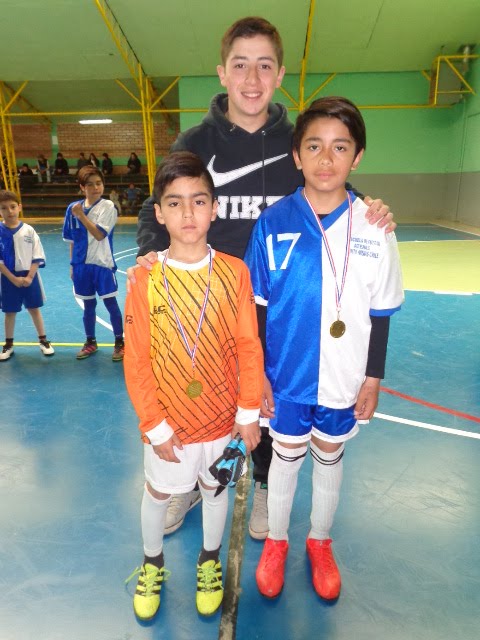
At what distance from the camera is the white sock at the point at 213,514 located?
5.49 ft

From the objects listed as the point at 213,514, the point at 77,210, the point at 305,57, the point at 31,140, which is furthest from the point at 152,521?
the point at 31,140

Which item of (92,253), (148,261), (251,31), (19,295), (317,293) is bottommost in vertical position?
(19,295)

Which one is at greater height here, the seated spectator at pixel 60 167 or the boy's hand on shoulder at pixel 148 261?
the seated spectator at pixel 60 167

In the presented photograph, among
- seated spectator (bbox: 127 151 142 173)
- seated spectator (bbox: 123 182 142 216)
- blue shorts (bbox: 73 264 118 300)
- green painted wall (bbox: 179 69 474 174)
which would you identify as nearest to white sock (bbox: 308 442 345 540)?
blue shorts (bbox: 73 264 118 300)

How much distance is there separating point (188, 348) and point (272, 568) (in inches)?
36.4


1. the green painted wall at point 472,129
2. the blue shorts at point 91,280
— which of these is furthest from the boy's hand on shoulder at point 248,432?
the green painted wall at point 472,129

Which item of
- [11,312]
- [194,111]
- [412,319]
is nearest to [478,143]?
[194,111]

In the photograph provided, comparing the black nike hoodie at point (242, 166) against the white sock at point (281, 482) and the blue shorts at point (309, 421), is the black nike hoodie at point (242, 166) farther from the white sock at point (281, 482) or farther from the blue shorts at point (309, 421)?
the white sock at point (281, 482)

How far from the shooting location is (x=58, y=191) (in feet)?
59.8

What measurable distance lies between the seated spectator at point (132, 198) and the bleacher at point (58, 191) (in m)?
0.57

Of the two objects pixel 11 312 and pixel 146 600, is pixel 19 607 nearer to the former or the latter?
pixel 146 600

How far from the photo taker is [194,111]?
49.9 feet

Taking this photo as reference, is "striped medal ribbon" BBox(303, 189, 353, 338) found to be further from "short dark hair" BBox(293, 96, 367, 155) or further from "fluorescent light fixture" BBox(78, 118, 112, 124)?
"fluorescent light fixture" BBox(78, 118, 112, 124)

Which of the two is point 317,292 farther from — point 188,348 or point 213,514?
Answer: point 213,514
